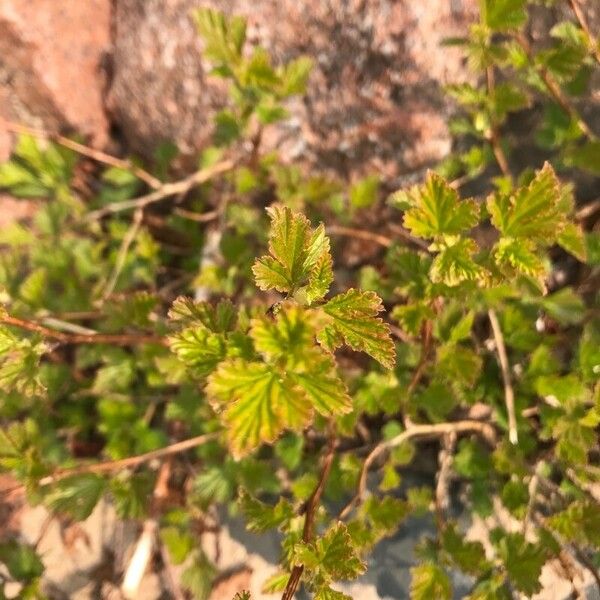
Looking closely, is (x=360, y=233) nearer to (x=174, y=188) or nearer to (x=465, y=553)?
(x=174, y=188)

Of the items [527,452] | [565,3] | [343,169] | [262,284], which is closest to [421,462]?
[527,452]

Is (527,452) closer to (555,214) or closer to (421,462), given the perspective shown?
(421,462)

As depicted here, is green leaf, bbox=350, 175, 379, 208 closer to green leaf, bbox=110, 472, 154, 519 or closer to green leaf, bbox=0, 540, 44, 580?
green leaf, bbox=110, 472, 154, 519

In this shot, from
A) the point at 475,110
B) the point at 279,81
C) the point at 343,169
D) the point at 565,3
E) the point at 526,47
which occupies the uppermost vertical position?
the point at 565,3

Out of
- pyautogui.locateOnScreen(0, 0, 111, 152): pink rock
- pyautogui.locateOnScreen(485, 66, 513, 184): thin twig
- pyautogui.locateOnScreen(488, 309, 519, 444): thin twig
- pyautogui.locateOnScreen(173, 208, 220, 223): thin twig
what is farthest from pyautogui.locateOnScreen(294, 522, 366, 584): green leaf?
pyautogui.locateOnScreen(0, 0, 111, 152): pink rock

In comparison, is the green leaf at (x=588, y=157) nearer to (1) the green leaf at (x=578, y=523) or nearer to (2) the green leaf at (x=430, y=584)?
(1) the green leaf at (x=578, y=523)

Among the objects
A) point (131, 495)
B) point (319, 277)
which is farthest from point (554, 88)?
point (131, 495)

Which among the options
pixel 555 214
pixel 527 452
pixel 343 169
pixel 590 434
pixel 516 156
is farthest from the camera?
pixel 343 169

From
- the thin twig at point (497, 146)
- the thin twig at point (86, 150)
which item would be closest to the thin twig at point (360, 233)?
the thin twig at point (497, 146)
